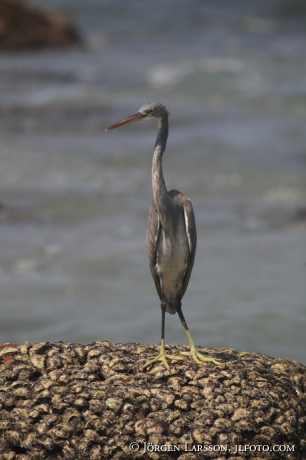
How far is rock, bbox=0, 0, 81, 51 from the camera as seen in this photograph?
29094 mm


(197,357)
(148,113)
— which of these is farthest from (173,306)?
(148,113)

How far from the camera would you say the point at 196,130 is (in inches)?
748

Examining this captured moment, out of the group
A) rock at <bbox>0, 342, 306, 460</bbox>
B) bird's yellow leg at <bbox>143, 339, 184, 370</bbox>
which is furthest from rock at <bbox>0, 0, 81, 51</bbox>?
rock at <bbox>0, 342, 306, 460</bbox>

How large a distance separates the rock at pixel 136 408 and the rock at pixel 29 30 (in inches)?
979

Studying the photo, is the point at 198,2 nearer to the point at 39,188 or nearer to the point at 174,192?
the point at 39,188

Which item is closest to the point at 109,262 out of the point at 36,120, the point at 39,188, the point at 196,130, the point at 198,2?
the point at 39,188

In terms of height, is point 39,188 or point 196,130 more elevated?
point 196,130

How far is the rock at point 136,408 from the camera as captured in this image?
4980 mm

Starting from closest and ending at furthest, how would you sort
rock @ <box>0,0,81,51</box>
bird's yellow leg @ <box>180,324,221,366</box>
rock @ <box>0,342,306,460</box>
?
rock @ <box>0,342,306,460</box>
bird's yellow leg @ <box>180,324,221,366</box>
rock @ <box>0,0,81,51</box>

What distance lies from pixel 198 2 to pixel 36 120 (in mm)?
16052

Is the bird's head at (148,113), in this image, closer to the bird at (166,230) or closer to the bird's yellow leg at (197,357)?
the bird at (166,230)

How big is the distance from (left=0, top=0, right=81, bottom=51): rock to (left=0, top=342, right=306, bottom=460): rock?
24872 millimetres

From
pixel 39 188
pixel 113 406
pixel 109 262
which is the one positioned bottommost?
pixel 113 406

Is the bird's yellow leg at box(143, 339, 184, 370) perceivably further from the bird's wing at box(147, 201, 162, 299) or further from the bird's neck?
the bird's neck
